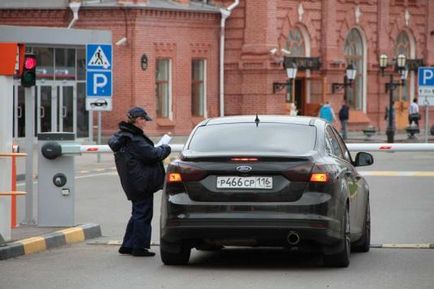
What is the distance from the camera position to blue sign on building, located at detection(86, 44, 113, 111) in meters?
32.2

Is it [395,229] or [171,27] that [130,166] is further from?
[171,27]

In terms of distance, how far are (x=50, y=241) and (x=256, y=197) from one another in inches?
145

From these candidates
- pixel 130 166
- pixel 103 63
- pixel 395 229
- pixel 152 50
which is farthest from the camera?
pixel 152 50

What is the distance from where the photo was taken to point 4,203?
14.6m

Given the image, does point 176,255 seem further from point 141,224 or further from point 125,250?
point 125,250

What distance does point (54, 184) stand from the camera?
16688 millimetres

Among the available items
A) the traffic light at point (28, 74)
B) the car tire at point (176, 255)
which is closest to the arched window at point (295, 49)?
the traffic light at point (28, 74)

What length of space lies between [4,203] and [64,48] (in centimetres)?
3222

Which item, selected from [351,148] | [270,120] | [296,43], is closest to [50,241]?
[270,120]

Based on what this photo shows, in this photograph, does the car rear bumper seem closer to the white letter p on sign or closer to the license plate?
the license plate

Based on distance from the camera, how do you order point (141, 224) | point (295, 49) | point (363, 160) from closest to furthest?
1. point (141, 224)
2. point (363, 160)
3. point (295, 49)

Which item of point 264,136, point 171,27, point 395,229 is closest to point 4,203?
point 264,136

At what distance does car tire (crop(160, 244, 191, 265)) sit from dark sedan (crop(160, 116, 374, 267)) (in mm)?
13

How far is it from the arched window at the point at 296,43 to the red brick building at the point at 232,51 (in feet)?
0.13
